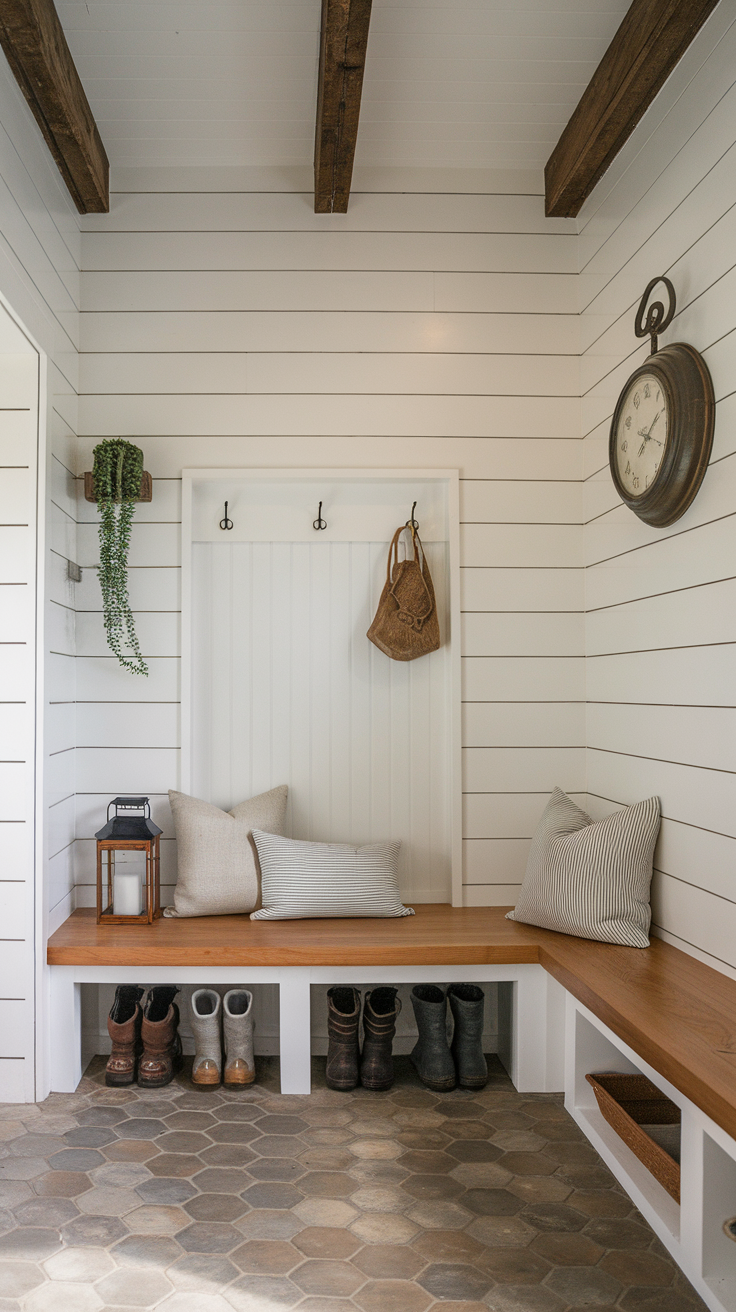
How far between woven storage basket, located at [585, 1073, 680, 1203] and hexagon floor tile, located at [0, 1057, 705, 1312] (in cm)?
13

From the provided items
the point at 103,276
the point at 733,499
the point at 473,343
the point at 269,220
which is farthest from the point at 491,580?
the point at 103,276


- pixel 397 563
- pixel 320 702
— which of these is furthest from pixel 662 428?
pixel 320 702

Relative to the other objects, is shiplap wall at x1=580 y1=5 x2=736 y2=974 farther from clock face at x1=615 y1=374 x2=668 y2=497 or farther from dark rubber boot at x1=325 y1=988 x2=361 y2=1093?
dark rubber boot at x1=325 y1=988 x2=361 y2=1093

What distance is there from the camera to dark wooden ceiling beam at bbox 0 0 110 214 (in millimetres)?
2250

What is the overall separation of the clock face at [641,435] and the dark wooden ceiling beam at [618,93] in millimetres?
786

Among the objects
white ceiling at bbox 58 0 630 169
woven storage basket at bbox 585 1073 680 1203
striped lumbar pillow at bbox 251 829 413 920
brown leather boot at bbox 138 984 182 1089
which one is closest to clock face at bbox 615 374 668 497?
white ceiling at bbox 58 0 630 169

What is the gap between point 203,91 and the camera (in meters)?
2.86

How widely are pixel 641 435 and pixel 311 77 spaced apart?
1.50 metres

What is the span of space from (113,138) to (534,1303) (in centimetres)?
351

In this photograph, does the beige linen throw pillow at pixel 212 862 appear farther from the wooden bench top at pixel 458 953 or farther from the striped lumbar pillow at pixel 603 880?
the striped lumbar pillow at pixel 603 880

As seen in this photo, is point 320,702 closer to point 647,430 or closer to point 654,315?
point 647,430

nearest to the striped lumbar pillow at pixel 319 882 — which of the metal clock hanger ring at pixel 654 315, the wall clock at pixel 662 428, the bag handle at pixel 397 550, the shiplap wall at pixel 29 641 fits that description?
the shiplap wall at pixel 29 641

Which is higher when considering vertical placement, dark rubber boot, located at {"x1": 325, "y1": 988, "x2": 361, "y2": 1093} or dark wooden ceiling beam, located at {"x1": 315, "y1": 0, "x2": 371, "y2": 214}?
dark wooden ceiling beam, located at {"x1": 315, "y1": 0, "x2": 371, "y2": 214}

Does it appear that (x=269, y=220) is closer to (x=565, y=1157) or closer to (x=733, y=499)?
(x=733, y=499)
